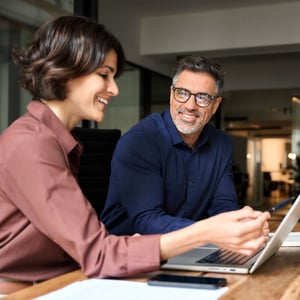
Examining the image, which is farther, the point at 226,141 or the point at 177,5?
the point at 177,5

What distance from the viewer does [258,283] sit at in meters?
1.11

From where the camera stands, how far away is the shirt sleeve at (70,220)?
110 cm

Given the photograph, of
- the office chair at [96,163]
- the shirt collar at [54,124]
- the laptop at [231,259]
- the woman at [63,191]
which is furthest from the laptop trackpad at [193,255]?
the office chair at [96,163]

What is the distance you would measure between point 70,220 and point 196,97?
4.03ft

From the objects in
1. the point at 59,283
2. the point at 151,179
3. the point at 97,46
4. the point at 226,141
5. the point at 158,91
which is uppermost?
the point at 158,91

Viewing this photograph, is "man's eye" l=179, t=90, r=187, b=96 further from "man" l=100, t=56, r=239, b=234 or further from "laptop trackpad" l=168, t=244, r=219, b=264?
"laptop trackpad" l=168, t=244, r=219, b=264

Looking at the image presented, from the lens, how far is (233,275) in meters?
1.17

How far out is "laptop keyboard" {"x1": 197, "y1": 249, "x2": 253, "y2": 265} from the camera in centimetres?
128

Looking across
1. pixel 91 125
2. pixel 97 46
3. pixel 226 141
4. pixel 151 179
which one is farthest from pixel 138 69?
pixel 97 46

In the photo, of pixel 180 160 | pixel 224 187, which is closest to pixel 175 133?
pixel 180 160

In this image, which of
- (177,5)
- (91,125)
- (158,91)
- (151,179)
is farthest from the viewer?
(158,91)

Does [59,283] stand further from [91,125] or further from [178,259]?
[91,125]

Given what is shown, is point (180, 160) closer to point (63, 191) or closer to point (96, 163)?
point (96, 163)

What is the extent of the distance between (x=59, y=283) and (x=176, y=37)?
18.7 feet
